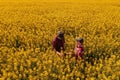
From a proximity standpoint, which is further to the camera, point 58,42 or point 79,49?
point 58,42

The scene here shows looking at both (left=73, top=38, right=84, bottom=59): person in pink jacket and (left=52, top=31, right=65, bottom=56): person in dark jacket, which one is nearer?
(left=73, top=38, right=84, bottom=59): person in pink jacket

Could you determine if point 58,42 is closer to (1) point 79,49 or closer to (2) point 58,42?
(2) point 58,42

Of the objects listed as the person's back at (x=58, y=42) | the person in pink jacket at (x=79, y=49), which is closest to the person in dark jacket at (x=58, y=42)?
the person's back at (x=58, y=42)

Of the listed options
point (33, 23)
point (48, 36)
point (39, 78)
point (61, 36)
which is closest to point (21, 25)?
point (33, 23)

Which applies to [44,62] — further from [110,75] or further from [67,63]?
[110,75]

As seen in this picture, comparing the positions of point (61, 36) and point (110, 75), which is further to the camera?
point (61, 36)

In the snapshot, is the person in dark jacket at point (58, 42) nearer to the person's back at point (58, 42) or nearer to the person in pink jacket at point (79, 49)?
the person's back at point (58, 42)

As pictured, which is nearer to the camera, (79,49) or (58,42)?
(79,49)

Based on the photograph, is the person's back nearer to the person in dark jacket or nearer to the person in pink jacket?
the person in dark jacket

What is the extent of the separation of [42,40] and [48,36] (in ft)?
1.37

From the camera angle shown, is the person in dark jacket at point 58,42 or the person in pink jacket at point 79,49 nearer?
the person in pink jacket at point 79,49

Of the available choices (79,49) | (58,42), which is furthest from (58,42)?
(79,49)

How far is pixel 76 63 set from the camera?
28.1 feet

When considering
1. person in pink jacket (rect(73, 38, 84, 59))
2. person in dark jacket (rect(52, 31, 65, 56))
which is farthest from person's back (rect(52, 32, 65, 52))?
person in pink jacket (rect(73, 38, 84, 59))
